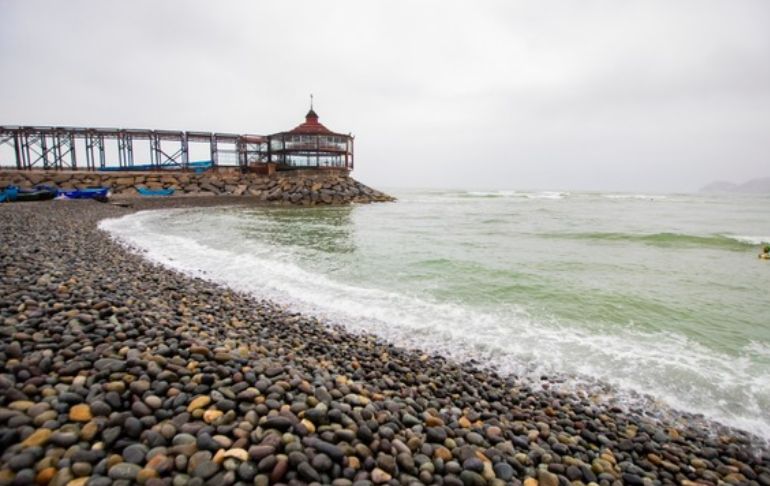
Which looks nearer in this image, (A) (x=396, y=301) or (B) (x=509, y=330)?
(B) (x=509, y=330)

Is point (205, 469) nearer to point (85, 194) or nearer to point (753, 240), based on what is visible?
point (753, 240)

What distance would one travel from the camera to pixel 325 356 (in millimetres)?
4648

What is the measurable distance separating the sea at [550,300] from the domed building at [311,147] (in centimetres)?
2968

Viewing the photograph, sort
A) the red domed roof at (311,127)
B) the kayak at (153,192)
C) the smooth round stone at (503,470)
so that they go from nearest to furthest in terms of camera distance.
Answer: the smooth round stone at (503,470) < the kayak at (153,192) < the red domed roof at (311,127)

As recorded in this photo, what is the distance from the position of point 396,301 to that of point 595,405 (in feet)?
13.7

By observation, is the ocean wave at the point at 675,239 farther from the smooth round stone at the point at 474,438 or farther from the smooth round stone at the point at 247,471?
the smooth round stone at the point at 247,471

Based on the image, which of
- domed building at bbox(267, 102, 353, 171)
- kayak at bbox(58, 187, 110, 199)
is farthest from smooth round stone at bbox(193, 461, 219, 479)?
domed building at bbox(267, 102, 353, 171)

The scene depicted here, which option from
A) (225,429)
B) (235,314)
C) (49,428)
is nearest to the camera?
(49,428)

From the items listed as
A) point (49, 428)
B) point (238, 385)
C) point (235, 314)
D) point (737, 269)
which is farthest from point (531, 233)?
point (49, 428)

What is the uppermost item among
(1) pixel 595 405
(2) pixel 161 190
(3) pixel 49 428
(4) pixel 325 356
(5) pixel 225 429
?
(2) pixel 161 190

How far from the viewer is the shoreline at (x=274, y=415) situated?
224cm

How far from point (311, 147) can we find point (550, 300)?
40.0m

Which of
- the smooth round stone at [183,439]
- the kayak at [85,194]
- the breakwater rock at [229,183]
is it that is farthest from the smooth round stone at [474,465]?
the breakwater rock at [229,183]

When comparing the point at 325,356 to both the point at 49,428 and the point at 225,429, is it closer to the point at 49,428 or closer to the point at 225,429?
the point at 225,429
